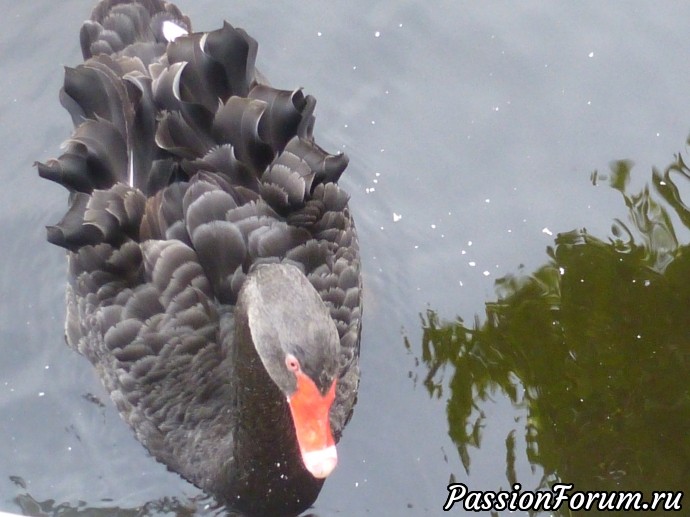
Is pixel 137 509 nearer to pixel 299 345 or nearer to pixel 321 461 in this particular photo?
pixel 321 461

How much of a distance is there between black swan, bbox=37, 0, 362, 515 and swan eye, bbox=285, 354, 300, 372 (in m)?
0.42

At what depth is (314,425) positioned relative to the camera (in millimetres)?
3244

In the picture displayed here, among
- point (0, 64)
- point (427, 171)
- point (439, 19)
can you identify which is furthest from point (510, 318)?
point (0, 64)

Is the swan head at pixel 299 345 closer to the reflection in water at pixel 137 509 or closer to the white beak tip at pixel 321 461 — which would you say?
the white beak tip at pixel 321 461

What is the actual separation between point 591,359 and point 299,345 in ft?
5.82

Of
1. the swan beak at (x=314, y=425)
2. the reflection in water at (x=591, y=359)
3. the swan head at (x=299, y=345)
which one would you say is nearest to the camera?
the swan head at (x=299, y=345)

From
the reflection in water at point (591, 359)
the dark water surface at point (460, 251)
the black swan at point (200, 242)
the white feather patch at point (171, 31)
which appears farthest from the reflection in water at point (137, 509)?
the white feather patch at point (171, 31)

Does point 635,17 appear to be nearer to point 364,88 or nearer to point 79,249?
point 364,88

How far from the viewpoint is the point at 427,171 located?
5152 millimetres

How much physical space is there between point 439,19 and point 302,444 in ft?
9.85

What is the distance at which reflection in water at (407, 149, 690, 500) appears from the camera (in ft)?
13.8

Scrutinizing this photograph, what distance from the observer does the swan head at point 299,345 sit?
3.07 meters

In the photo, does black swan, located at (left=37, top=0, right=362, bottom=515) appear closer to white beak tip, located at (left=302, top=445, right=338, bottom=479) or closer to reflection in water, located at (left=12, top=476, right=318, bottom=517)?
reflection in water, located at (left=12, top=476, right=318, bottom=517)

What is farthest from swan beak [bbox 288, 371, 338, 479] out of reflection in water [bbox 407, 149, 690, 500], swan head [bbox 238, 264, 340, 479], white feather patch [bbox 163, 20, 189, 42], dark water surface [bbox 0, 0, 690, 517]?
white feather patch [bbox 163, 20, 189, 42]
